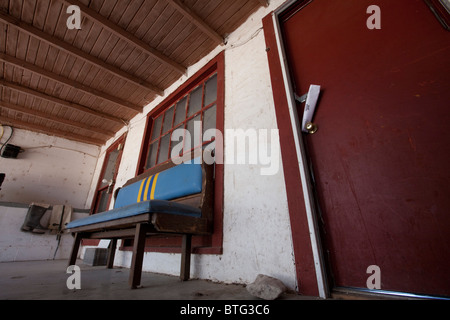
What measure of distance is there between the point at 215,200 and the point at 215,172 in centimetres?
27

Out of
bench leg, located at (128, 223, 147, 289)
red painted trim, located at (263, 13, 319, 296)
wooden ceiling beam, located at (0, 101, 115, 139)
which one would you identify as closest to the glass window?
red painted trim, located at (263, 13, 319, 296)

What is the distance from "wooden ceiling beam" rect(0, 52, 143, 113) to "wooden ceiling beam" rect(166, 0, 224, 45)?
7.24 feet

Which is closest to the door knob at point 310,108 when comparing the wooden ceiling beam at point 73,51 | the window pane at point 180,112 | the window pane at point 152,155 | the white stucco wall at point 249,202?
the white stucco wall at point 249,202

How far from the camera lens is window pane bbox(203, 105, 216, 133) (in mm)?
2334

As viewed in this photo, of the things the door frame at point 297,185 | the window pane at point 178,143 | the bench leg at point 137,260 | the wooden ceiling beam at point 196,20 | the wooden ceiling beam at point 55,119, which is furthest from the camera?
the wooden ceiling beam at point 55,119

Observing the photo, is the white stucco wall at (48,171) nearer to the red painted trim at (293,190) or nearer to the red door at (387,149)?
the red painted trim at (293,190)

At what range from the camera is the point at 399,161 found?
40.0 inches

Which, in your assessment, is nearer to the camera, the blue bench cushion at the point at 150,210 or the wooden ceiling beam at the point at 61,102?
the blue bench cushion at the point at 150,210

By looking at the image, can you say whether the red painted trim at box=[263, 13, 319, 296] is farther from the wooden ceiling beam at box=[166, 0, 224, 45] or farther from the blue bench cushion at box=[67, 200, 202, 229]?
the wooden ceiling beam at box=[166, 0, 224, 45]

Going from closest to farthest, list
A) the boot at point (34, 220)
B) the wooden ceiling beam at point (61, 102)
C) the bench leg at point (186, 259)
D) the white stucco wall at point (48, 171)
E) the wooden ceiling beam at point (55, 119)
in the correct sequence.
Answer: the bench leg at point (186, 259) → the wooden ceiling beam at point (61, 102) → the wooden ceiling beam at point (55, 119) → the boot at point (34, 220) → the white stucco wall at point (48, 171)

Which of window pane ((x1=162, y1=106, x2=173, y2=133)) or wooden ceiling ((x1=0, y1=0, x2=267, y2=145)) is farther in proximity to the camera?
window pane ((x1=162, y1=106, x2=173, y2=133))

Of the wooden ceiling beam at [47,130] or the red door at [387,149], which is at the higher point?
the wooden ceiling beam at [47,130]

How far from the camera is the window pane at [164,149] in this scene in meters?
2.99

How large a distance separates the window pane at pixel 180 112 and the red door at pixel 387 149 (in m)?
1.99
